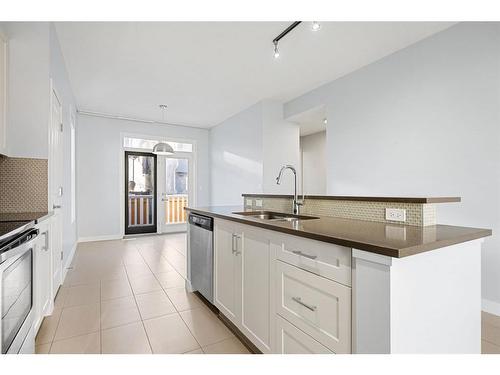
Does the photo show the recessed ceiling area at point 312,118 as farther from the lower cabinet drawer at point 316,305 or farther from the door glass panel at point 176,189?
the lower cabinet drawer at point 316,305

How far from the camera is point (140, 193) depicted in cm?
616

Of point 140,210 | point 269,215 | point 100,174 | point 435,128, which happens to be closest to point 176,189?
point 140,210

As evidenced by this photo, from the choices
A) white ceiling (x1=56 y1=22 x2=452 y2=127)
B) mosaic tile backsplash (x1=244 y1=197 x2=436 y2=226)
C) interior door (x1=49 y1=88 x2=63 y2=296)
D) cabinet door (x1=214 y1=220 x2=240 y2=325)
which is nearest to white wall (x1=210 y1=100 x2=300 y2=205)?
white ceiling (x1=56 y1=22 x2=452 y2=127)

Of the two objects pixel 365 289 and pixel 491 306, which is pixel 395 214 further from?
pixel 491 306

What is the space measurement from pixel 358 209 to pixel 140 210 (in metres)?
5.56

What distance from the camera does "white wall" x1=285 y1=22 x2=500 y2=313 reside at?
2357 mm

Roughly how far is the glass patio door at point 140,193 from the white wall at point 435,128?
439cm

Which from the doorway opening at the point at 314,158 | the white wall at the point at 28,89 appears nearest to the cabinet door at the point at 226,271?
the white wall at the point at 28,89

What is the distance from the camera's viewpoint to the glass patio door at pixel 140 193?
237 inches

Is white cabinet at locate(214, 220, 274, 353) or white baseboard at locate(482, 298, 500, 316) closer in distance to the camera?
white cabinet at locate(214, 220, 274, 353)

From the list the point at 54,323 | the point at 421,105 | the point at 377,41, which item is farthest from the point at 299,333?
the point at 377,41

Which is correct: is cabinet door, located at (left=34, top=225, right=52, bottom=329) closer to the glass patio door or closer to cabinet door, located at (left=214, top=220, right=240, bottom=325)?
cabinet door, located at (left=214, top=220, right=240, bottom=325)

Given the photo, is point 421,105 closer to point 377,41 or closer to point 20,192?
point 377,41

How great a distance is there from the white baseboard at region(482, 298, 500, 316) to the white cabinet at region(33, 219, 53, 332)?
371cm
